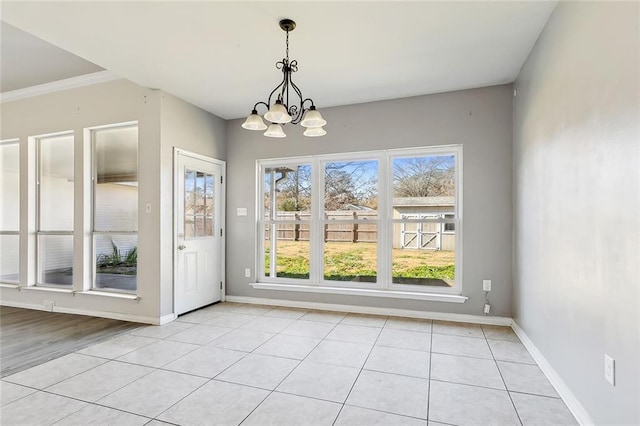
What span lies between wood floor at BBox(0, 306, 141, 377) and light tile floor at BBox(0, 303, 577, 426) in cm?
20

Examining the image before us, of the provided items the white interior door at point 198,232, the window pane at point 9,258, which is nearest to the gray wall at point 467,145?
the white interior door at point 198,232

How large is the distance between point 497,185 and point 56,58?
200 inches

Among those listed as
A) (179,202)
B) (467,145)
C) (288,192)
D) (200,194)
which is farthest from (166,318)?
(467,145)

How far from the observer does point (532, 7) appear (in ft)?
7.59

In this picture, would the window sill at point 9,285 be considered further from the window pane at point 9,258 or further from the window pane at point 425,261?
the window pane at point 425,261

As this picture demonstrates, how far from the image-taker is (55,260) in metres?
4.43

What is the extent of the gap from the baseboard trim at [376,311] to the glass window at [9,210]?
122 inches

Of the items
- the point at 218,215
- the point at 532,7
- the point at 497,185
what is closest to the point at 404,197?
the point at 497,185

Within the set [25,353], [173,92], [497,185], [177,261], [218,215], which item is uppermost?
[173,92]

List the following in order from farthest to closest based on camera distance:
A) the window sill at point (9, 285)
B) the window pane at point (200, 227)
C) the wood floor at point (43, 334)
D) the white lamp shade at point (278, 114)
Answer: the window sill at point (9, 285)
the window pane at point (200, 227)
the wood floor at point (43, 334)
the white lamp shade at point (278, 114)

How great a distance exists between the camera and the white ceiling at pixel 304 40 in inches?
92.2

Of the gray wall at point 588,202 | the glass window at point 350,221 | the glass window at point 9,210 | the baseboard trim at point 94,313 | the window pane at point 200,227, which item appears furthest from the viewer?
the glass window at point 9,210

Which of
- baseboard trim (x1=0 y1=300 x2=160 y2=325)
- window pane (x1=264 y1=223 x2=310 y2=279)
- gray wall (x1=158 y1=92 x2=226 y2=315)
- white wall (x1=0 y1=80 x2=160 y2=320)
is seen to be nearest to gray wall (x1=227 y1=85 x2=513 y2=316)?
window pane (x1=264 y1=223 x2=310 y2=279)

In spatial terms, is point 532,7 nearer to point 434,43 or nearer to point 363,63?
point 434,43
